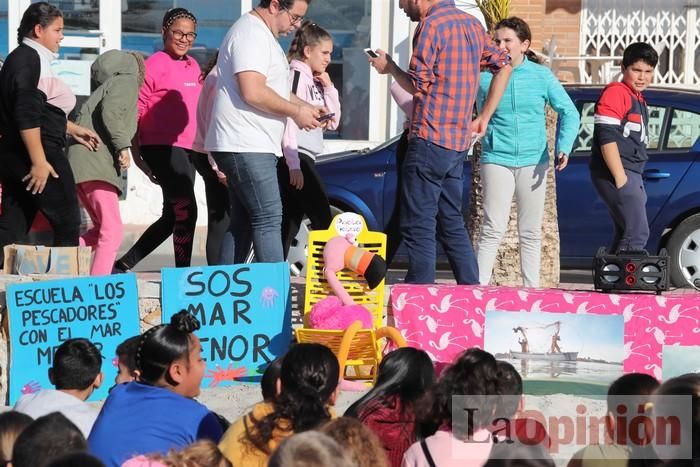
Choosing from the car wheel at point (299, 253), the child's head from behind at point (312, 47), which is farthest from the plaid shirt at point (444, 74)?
the car wheel at point (299, 253)

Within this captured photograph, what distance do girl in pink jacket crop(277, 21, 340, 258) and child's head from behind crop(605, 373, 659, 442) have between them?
12.2 ft

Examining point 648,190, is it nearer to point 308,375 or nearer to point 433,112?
point 433,112

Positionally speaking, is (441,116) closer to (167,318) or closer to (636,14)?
(167,318)

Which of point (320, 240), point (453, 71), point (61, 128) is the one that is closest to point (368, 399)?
point (320, 240)

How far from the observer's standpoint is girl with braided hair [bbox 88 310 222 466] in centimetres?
502

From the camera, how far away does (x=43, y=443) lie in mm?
4273

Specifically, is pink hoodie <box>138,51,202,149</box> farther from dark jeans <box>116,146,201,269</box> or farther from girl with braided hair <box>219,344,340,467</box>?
girl with braided hair <box>219,344,340,467</box>

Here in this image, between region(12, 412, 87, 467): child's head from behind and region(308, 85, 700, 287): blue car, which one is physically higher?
region(308, 85, 700, 287): blue car

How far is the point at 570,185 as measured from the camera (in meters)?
11.0

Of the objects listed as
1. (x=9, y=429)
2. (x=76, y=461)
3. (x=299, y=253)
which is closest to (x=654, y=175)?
(x=299, y=253)

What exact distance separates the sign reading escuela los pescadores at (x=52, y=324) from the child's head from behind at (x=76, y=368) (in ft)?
4.58

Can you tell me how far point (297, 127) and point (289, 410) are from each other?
364 cm

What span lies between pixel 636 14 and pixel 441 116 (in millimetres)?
8479

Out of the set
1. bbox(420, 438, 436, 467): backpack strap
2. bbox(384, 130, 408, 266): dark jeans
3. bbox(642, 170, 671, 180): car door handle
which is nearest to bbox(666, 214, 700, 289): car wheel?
bbox(642, 170, 671, 180): car door handle
